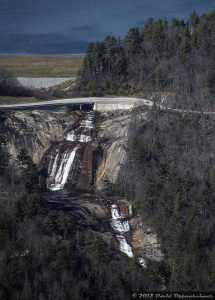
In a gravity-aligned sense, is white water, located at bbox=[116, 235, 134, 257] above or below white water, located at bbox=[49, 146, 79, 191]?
below

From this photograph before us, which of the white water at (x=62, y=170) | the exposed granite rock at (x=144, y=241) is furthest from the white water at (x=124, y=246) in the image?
the white water at (x=62, y=170)

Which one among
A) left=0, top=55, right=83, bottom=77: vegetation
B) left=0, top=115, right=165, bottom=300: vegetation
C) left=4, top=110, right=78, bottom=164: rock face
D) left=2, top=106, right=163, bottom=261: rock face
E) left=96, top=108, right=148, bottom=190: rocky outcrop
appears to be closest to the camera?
left=0, top=115, right=165, bottom=300: vegetation

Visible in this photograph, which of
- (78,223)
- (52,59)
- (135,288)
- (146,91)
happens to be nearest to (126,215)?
(78,223)

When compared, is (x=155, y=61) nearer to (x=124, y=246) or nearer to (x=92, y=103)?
(x=92, y=103)

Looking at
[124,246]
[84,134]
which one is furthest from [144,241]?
[84,134]

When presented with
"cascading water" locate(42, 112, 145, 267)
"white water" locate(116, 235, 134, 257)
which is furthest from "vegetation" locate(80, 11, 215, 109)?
"white water" locate(116, 235, 134, 257)

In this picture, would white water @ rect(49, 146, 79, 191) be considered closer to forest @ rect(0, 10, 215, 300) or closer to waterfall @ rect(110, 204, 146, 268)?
forest @ rect(0, 10, 215, 300)

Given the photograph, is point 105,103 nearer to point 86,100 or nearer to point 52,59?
point 86,100

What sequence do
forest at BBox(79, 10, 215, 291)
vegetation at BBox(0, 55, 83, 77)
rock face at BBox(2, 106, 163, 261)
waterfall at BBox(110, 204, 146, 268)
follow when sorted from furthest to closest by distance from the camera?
vegetation at BBox(0, 55, 83, 77), rock face at BBox(2, 106, 163, 261), waterfall at BBox(110, 204, 146, 268), forest at BBox(79, 10, 215, 291)

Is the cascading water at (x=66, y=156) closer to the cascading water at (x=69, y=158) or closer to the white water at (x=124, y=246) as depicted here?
the cascading water at (x=69, y=158)
